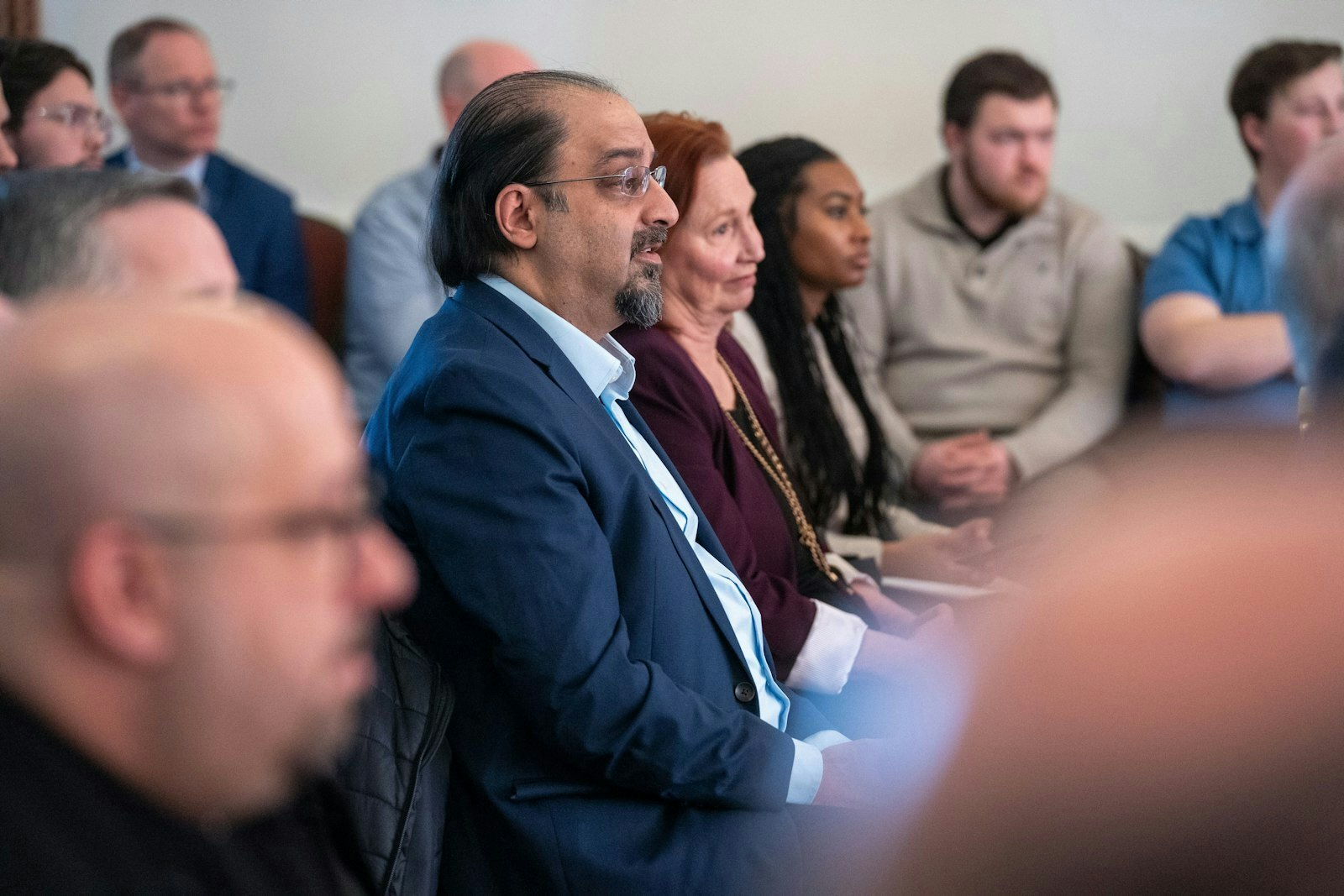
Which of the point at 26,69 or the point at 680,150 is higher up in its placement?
the point at 680,150

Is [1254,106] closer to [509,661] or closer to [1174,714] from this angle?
[509,661]

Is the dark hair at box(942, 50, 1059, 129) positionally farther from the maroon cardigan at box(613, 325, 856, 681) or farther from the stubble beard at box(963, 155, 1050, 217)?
the maroon cardigan at box(613, 325, 856, 681)

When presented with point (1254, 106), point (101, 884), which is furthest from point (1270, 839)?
point (1254, 106)

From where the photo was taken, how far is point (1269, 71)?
331cm

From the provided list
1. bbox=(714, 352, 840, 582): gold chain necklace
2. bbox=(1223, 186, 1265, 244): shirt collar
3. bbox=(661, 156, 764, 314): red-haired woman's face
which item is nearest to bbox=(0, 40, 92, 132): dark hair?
bbox=(661, 156, 764, 314): red-haired woman's face

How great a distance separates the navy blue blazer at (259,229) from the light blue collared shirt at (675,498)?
6.40 feet

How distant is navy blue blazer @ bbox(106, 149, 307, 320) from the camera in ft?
11.3

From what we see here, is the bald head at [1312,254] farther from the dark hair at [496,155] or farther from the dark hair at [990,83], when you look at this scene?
the dark hair at [990,83]

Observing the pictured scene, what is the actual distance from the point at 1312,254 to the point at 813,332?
54.9 inches

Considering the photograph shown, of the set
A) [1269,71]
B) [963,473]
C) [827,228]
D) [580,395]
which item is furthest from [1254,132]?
[580,395]

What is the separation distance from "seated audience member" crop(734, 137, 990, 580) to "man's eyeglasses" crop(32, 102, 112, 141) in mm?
1234

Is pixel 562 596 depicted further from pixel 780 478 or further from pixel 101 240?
pixel 780 478

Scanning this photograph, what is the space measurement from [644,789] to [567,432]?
1.29 feet

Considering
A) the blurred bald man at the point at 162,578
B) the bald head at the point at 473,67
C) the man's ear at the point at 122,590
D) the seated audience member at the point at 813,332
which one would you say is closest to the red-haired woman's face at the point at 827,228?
the seated audience member at the point at 813,332
